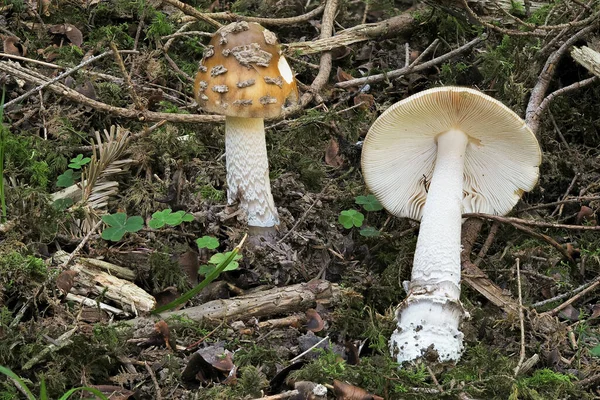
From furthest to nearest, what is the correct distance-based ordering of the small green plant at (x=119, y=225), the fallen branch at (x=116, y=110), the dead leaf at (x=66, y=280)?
the fallen branch at (x=116, y=110), the small green plant at (x=119, y=225), the dead leaf at (x=66, y=280)

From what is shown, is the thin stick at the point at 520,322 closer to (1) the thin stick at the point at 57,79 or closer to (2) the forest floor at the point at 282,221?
(2) the forest floor at the point at 282,221

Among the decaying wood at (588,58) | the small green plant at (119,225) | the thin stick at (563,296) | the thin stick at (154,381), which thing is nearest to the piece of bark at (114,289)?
the small green plant at (119,225)

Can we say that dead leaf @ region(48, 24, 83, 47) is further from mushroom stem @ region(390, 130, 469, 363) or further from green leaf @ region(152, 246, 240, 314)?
mushroom stem @ region(390, 130, 469, 363)

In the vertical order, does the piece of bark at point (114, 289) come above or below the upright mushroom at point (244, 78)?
below

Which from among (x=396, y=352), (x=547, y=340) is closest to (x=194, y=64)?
(x=396, y=352)

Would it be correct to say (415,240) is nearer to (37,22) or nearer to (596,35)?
(596,35)

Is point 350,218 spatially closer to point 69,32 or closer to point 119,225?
point 119,225
